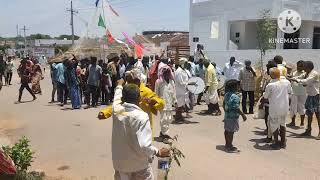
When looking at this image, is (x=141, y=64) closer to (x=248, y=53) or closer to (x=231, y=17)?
(x=248, y=53)

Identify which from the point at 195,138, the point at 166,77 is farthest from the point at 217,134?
the point at 166,77

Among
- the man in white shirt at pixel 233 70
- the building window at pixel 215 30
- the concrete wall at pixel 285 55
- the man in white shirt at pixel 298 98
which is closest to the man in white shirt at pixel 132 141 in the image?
the man in white shirt at pixel 298 98

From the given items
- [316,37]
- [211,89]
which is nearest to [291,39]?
[316,37]

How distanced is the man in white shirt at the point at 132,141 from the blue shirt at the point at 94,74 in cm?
985

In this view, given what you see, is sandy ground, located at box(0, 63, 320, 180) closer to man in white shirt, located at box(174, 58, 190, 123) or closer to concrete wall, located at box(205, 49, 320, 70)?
man in white shirt, located at box(174, 58, 190, 123)

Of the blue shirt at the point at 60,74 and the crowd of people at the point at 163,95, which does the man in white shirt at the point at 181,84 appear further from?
the blue shirt at the point at 60,74

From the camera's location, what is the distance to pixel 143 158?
14.4ft

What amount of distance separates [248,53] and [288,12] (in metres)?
3.16

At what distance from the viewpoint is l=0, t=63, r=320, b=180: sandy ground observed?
7277 mm

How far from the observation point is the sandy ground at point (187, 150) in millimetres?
7277

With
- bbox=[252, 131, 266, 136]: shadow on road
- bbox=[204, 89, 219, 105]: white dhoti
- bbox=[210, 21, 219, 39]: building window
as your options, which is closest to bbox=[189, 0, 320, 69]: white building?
bbox=[210, 21, 219, 39]: building window

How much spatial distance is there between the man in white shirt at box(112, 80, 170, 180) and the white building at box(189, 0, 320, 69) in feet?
66.8

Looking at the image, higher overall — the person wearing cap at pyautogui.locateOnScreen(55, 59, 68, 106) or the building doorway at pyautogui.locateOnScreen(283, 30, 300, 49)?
the building doorway at pyautogui.locateOnScreen(283, 30, 300, 49)

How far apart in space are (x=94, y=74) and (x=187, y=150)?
6.37 meters
